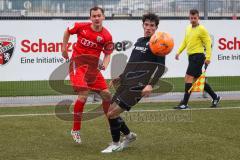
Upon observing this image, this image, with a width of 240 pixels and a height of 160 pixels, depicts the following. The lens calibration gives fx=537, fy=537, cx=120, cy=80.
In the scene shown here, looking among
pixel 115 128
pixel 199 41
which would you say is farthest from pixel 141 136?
pixel 199 41

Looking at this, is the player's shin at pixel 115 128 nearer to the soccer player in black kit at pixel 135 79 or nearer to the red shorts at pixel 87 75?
the soccer player in black kit at pixel 135 79

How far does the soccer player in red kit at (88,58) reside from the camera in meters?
8.35

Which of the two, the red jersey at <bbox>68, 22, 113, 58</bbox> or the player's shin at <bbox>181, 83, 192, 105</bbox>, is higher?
the red jersey at <bbox>68, 22, 113, 58</bbox>

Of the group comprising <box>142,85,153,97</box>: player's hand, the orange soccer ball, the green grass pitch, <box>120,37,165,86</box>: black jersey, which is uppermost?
the orange soccer ball

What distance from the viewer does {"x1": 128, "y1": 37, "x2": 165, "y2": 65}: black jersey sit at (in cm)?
768

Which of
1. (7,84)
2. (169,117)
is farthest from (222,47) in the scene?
(7,84)

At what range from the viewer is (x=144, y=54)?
7.73 meters

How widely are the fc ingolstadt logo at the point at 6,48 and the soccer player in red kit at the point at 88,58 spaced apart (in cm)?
486

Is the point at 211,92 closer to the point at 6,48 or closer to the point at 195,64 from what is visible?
the point at 195,64

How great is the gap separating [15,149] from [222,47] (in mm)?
8293

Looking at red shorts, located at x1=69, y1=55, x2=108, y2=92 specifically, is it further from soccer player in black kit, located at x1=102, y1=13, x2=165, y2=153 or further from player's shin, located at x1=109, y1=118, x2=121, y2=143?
player's shin, located at x1=109, y1=118, x2=121, y2=143

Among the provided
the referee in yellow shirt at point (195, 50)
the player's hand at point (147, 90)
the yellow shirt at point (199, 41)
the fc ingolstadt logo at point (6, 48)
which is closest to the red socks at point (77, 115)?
the player's hand at point (147, 90)

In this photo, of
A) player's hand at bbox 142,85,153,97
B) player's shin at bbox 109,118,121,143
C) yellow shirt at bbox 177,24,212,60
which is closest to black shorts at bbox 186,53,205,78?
yellow shirt at bbox 177,24,212,60

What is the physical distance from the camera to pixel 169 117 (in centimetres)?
1099
